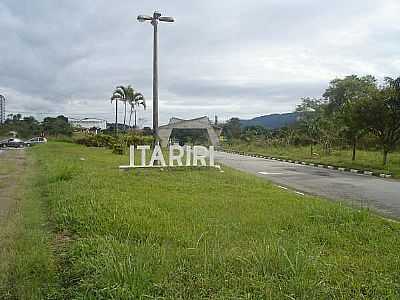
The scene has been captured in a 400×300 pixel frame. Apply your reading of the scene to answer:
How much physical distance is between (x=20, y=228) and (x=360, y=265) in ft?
16.7

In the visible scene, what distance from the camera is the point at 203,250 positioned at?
5.27 metres

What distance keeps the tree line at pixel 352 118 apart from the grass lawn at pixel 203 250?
533 inches

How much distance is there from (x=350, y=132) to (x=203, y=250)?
838 inches

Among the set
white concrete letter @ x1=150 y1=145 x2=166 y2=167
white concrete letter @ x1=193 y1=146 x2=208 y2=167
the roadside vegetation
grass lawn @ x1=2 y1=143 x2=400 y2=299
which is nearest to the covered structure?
the roadside vegetation

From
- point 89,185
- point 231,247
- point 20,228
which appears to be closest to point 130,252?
point 231,247

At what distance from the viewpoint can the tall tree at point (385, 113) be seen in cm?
2084

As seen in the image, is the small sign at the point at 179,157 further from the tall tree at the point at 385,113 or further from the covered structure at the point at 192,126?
the covered structure at the point at 192,126

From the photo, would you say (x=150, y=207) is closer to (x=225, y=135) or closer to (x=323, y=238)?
(x=323, y=238)

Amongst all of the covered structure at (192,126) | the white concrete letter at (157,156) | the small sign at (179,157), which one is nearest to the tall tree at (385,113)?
the small sign at (179,157)

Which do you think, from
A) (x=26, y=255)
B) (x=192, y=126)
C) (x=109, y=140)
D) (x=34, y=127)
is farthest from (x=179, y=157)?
(x=34, y=127)

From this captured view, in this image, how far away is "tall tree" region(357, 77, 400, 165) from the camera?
20.8m

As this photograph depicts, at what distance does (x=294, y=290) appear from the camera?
13.1 feet

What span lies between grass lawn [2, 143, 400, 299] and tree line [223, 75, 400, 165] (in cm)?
1353

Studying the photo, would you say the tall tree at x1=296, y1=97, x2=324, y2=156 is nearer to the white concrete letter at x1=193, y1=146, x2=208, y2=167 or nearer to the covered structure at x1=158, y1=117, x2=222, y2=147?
the covered structure at x1=158, y1=117, x2=222, y2=147
